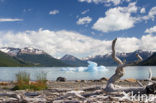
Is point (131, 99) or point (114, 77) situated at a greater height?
point (114, 77)

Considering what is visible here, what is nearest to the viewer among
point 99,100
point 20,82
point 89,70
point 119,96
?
point 99,100

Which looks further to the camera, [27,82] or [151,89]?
[27,82]

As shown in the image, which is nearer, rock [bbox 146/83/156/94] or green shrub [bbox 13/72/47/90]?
rock [bbox 146/83/156/94]

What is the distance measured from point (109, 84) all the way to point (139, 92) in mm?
1302

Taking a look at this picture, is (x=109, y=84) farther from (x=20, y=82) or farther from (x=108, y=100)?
(x=20, y=82)

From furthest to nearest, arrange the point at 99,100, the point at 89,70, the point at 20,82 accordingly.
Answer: the point at 89,70 → the point at 20,82 → the point at 99,100

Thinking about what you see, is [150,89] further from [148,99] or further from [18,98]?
[18,98]

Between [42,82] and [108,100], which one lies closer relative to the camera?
[108,100]

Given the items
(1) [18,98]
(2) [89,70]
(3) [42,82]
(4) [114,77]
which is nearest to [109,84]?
(4) [114,77]

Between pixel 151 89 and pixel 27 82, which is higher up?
pixel 27 82

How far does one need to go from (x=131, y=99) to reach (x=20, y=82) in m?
10.8

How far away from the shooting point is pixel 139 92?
10.6m

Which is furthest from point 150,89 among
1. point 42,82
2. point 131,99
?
point 42,82

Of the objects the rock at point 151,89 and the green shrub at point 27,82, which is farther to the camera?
the green shrub at point 27,82
